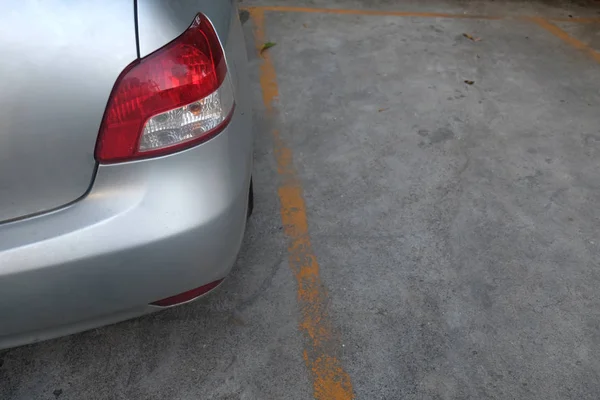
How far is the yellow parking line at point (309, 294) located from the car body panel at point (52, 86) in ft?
4.04

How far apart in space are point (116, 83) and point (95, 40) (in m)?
0.12

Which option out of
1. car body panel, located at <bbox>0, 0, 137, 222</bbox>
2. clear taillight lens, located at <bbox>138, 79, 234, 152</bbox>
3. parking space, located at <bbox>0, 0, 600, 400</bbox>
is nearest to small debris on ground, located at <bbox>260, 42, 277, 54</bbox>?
parking space, located at <bbox>0, 0, 600, 400</bbox>

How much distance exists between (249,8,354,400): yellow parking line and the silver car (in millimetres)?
779

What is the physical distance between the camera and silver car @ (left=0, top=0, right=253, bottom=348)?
1.28 m

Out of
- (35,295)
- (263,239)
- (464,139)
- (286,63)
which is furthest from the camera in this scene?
(286,63)

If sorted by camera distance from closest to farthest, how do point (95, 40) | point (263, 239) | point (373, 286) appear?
point (95, 40), point (373, 286), point (263, 239)

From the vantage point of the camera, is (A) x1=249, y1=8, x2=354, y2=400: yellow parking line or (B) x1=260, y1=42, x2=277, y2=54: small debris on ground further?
(B) x1=260, y1=42, x2=277, y2=54: small debris on ground

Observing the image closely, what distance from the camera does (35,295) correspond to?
1.42m

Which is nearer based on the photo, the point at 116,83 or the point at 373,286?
the point at 116,83

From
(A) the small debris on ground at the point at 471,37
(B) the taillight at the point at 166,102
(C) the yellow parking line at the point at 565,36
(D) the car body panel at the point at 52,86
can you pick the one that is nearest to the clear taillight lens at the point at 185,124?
(B) the taillight at the point at 166,102

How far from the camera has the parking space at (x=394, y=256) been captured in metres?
2.07

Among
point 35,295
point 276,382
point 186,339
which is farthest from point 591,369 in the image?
point 35,295

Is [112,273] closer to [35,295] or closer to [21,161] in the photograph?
[35,295]

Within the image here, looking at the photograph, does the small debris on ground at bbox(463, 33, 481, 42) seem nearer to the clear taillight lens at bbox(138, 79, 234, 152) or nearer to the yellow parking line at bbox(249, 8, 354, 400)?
the yellow parking line at bbox(249, 8, 354, 400)
